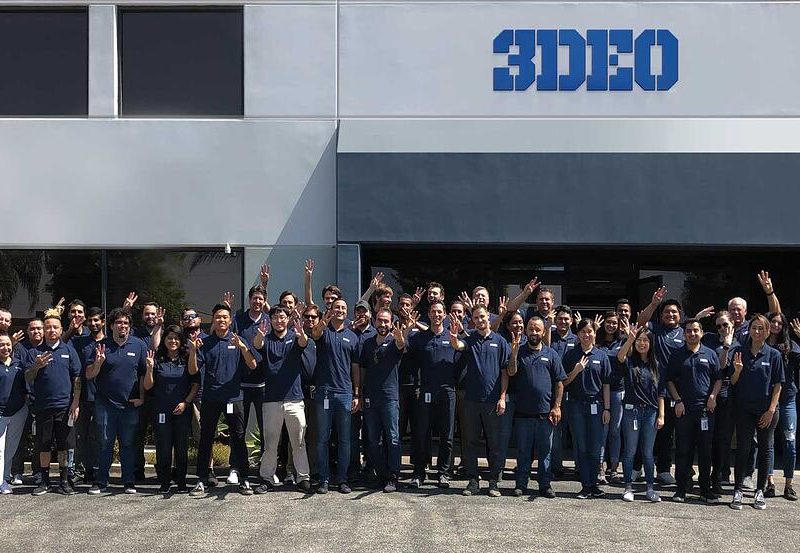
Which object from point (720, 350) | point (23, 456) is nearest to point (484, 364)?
point (720, 350)

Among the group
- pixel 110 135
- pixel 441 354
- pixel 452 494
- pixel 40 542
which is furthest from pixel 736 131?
pixel 40 542

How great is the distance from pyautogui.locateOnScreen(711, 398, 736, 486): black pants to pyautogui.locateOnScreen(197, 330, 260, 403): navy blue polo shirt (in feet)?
17.1

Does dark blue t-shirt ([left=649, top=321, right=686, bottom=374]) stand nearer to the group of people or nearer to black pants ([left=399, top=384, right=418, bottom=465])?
the group of people

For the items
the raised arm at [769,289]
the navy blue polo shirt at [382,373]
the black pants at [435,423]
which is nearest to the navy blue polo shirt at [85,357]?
the navy blue polo shirt at [382,373]

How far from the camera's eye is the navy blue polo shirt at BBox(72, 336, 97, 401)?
963 cm

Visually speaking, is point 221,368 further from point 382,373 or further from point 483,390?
point 483,390

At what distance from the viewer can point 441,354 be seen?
961 centimetres

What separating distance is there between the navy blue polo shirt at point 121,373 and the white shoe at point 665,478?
6.37 m

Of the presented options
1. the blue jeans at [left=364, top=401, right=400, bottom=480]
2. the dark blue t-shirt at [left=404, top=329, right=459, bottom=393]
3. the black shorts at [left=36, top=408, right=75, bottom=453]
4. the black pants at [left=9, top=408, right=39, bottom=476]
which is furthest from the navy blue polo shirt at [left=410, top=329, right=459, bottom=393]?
the black pants at [left=9, top=408, right=39, bottom=476]

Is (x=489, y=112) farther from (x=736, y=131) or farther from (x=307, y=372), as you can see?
(x=307, y=372)

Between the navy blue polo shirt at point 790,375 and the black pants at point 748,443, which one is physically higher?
the navy blue polo shirt at point 790,375

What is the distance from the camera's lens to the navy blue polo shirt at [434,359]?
9594 millimetres

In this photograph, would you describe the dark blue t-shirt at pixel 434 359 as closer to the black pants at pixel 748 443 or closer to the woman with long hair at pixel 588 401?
the woman with long hair at pixel 588 401

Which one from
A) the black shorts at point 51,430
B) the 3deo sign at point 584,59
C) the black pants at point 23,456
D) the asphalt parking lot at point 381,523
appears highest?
the 3deo sign at point 584,59
